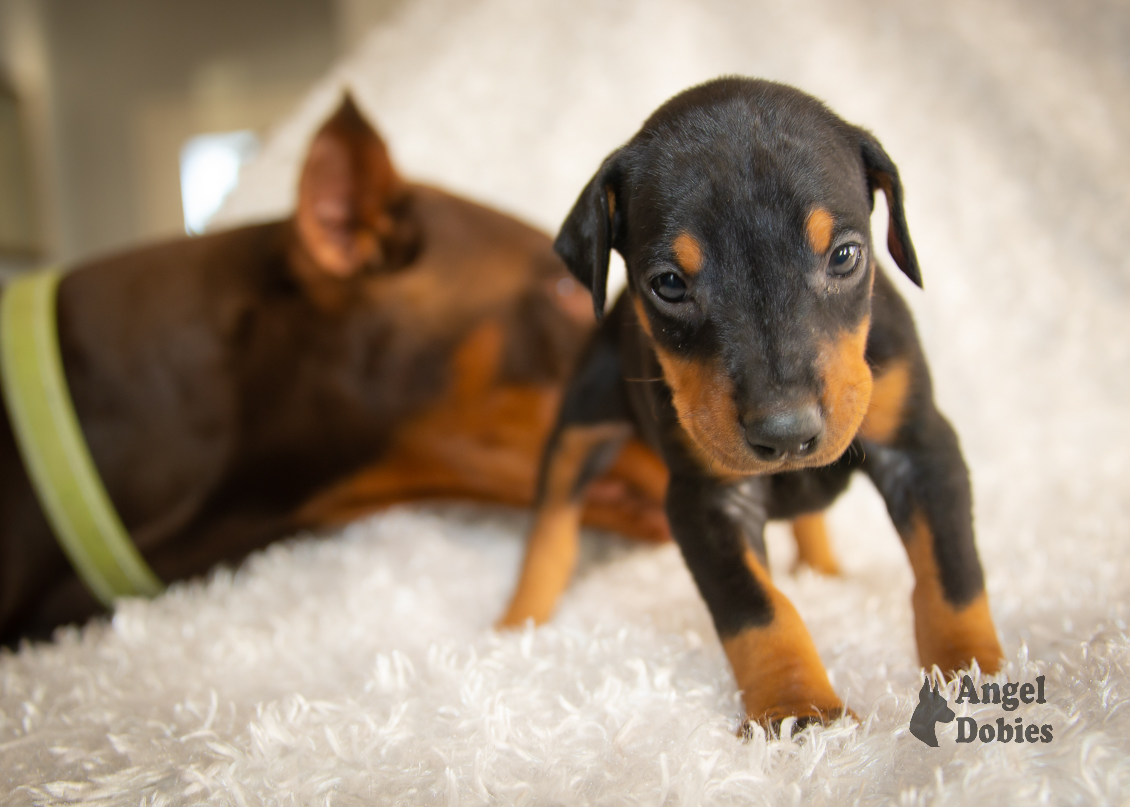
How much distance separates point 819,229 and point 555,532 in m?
0.68

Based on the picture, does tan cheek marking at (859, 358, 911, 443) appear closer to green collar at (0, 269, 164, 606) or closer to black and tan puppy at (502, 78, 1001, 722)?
black and tan puppy at (502, 78, 1001, 722)

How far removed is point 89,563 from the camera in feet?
4.99

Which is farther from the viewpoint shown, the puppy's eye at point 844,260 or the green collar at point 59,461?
the green collar at point 59,461

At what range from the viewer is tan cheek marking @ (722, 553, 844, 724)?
79 cm

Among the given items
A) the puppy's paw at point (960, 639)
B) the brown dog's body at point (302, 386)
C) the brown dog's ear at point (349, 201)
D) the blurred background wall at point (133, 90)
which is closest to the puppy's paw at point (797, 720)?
the puppy's paw at point (960, 639)

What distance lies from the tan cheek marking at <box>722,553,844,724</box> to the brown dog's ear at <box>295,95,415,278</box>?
1.03 m

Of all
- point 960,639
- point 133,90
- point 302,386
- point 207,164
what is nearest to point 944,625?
point 960,639

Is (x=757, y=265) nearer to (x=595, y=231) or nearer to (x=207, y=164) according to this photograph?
(x=595, y=231)

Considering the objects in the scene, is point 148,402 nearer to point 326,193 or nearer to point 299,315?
point 299,315

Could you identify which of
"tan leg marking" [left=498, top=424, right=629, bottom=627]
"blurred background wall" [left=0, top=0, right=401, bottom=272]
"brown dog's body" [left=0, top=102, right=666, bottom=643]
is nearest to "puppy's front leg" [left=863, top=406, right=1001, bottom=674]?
"tan leg marking" [left=498, top=424, right=629, bottom=627]

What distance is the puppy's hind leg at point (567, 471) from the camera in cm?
127

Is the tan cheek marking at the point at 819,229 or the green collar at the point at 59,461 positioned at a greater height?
the tan cheek marking at the point at 819,229

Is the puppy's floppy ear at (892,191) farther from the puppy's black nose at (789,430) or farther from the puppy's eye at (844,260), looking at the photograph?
the puppy's black nose at (789,430)

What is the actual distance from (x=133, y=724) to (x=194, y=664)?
20 centimetres
